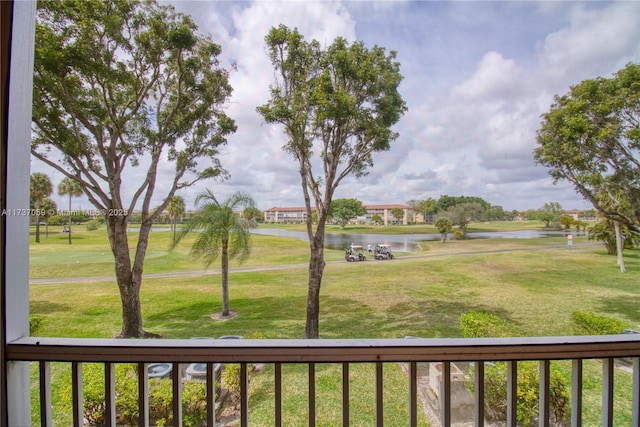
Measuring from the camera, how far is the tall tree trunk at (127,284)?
96.3 inches

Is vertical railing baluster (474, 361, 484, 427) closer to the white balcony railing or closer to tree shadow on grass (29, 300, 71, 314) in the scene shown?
the white balcony railing

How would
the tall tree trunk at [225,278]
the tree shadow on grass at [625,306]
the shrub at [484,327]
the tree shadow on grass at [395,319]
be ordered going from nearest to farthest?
1. the shrub at [484,327]
2. the tree shadow on grass at [625,306]
3. the tree shadow on grass at [395,319]
4. the tall tree trunk at [225,278]

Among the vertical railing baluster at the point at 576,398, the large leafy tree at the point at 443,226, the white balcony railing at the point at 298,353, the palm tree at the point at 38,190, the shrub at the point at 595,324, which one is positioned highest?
the palm tree at the point at 38,190

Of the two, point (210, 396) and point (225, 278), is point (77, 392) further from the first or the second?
point (225, 278)

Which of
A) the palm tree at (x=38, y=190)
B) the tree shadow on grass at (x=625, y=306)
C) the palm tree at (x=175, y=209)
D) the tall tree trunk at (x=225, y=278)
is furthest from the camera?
the tall tree trunk at (x=225, y=278)

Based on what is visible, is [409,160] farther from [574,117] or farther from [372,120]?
[574,117]

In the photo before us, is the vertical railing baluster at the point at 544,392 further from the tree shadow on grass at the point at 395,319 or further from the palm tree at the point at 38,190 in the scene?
the palm tree at the point at 38,190

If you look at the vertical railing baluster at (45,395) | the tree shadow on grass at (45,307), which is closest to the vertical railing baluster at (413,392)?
the vertical railing baluster at (45,395)

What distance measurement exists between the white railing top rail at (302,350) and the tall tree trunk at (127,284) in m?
2.03

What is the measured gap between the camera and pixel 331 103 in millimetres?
2652

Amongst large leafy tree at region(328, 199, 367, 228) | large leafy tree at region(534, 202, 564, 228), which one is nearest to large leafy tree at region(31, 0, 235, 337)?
large leafy tree at region(328, 199, 367, 228)

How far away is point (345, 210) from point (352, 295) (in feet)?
4.92

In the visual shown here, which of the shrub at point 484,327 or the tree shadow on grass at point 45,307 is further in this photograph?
the shrub at point 484,327

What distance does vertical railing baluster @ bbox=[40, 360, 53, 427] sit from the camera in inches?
29.7
